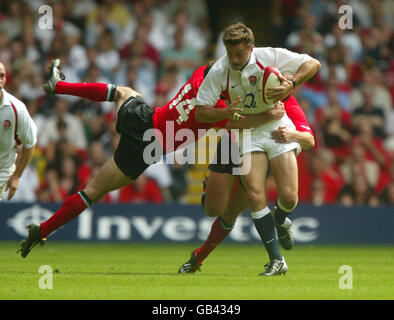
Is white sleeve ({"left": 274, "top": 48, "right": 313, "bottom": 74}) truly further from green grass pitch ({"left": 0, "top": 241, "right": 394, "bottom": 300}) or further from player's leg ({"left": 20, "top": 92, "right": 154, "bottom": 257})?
green grass pitch ({"left": 0, "top": 241, "right": 394, "bottom": 300})

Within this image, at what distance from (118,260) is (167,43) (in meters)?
6.74

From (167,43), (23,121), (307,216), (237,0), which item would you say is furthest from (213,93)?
(237,0)

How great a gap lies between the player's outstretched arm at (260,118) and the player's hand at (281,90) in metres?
0.30

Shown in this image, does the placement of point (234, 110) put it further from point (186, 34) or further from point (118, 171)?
point (186, 34)

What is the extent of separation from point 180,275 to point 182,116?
160 centimetres

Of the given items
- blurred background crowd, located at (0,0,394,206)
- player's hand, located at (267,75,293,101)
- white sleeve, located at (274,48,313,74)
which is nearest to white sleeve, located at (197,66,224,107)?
player's hand, located at (267,75,293,101)

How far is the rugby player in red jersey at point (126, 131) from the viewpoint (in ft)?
26.3

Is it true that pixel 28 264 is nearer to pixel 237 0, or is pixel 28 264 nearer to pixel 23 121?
pixel 23 121

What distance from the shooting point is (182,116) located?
26.9 feet

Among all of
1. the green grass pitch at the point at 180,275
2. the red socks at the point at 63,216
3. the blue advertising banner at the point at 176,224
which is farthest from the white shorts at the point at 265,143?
the blue advertising banner at the point at 176,224

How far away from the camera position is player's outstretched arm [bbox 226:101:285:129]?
7.70 metres

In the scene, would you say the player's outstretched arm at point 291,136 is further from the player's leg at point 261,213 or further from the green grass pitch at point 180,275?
the green grass pitch at point 180,275

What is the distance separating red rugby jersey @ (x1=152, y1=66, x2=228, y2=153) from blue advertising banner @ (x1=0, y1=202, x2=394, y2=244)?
4.13 meters

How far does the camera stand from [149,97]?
14531mm
